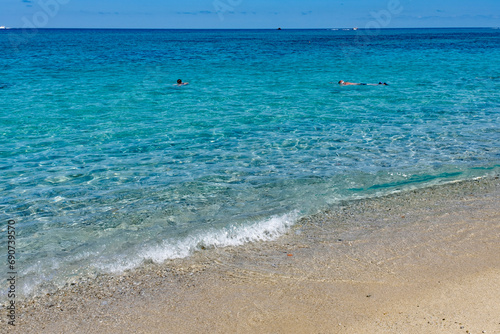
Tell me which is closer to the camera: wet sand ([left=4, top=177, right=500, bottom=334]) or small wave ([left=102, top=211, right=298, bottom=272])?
wet sand ([left=4, top=177, right=500, bottom=334])

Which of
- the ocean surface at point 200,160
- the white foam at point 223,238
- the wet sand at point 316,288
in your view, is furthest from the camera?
the ocean surface at point 200,160

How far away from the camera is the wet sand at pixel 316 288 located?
5.11 meters

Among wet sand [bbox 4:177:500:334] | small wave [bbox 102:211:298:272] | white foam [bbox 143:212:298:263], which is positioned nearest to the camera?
wet sand [bbox 4:177:500:334]

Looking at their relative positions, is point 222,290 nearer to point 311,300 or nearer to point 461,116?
point 311,300

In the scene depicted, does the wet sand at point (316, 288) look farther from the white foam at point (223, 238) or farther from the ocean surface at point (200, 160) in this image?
the ocean surface at point (200, 160)

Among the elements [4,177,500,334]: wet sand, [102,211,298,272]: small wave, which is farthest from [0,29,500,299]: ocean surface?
[4,177,500,334]: wet sand

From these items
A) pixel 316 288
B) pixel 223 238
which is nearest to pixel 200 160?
pixel 223 238

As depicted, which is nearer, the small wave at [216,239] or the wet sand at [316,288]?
the wet sand at [316,288]

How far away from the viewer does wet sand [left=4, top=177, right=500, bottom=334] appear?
5.11 metres

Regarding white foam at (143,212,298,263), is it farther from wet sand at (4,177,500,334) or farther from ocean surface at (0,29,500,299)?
wet sand at (4,177,500,334)

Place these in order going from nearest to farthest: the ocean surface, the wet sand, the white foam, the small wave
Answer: the wet sand → the small wave → the white foam → the ocean surface

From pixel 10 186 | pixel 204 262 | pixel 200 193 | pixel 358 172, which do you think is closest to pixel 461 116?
pixel 358 172

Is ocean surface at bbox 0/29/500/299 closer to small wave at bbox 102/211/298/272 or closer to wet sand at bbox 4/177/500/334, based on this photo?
small wave at bbox 102/211/298/272

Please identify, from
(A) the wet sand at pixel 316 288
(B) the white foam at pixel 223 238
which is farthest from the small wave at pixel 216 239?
(A) the wet sand at pixel 316 288
